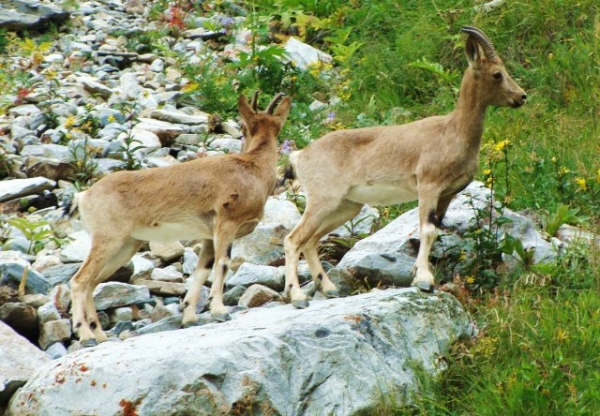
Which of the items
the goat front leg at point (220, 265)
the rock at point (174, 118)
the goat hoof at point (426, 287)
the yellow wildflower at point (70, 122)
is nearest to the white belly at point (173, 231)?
the goat front leg at point (220, 265)

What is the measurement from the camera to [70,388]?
7.36 m

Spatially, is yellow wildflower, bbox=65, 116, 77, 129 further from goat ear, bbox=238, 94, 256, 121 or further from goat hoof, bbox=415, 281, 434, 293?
goat hoof, bbox=415, 281, 434, 293

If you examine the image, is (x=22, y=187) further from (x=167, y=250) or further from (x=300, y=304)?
(x=300, y=304)

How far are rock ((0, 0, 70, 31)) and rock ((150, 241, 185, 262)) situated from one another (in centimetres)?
873

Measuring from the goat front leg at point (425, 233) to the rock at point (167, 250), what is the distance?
10.2ft

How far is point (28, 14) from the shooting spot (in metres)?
19.1

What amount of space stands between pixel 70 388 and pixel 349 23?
10.7 m

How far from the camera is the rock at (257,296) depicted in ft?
31.1

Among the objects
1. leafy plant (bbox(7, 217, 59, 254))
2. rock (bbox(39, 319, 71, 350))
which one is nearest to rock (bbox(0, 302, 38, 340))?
rock (bbox(39, 319, 71, 350))

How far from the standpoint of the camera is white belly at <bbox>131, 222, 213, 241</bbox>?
366 inches

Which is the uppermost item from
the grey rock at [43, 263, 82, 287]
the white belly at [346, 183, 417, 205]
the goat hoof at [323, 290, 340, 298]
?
the white belly at [346, 183, 417, 205]

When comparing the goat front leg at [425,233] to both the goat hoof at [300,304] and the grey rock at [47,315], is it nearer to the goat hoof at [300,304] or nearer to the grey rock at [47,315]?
the goat hoof at [300,304]

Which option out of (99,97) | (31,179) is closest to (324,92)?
(99,97)

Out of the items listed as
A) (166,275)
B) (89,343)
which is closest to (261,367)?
(89,343)
